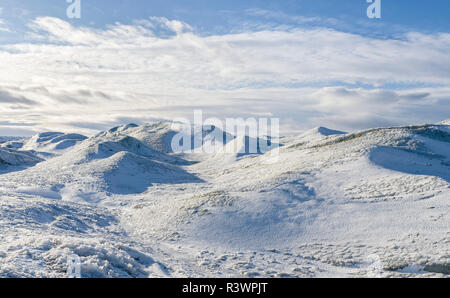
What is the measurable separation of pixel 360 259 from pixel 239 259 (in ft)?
18.9

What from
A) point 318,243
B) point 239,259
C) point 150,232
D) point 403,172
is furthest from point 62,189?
point 403,172

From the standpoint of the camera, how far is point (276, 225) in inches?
717

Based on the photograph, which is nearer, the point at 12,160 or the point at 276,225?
the point at 276,225

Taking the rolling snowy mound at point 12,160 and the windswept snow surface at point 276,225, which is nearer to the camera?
the windswept snow surface at point 276,225

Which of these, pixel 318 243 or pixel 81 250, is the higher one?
pixel 81 250

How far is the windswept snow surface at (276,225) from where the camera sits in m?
12.1

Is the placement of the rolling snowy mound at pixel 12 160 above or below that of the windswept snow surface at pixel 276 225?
above

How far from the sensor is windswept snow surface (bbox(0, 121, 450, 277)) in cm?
1209

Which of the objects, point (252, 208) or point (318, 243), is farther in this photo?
point (252, 208)

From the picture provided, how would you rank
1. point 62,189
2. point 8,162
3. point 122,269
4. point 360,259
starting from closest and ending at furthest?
point 122,269, point 360,259, point 62,189, point 8,162
